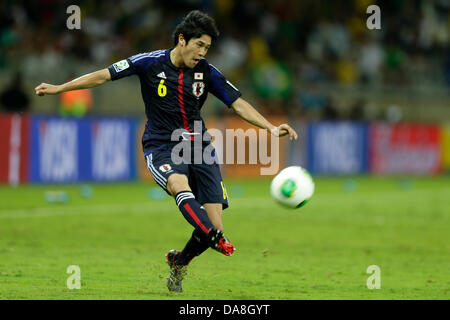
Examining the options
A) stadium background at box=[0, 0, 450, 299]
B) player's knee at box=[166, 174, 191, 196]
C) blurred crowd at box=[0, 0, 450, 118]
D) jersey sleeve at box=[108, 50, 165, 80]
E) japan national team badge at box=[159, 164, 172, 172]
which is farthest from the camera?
blurred crowd at box=[0, 0, 450, 118]

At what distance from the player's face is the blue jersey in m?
0.16

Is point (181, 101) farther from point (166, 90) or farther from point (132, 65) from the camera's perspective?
point (132, 65)

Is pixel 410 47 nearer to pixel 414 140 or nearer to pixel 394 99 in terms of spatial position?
pixel 394 99

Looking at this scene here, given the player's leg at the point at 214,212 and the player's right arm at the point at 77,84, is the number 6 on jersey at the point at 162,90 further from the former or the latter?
the player's leg at the point at 214,212

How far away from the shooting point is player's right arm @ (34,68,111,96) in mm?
7035

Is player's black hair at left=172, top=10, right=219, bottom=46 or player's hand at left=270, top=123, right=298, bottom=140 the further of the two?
player's hand at left=270, top=123, right=298, bottom=140

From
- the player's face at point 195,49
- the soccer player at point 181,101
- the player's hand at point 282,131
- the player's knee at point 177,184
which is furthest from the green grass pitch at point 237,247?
the player's face at point 195,49

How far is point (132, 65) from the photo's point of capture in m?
7.34

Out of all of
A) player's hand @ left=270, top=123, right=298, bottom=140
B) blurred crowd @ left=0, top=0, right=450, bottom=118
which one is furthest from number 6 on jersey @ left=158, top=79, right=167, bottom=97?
blurred crowd @ left=0, top=0, right=450, bottom=118

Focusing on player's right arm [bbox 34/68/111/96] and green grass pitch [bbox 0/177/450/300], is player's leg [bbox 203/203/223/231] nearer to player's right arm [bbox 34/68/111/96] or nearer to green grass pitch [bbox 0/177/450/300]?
green grass pitch [bbox 0/177/450/300]

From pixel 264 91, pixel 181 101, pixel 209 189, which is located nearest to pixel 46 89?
pixel 181 101

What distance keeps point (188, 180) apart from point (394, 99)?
2148 centimetres

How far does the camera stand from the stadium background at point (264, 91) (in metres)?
18.1

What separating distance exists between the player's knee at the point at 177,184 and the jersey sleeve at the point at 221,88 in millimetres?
957
